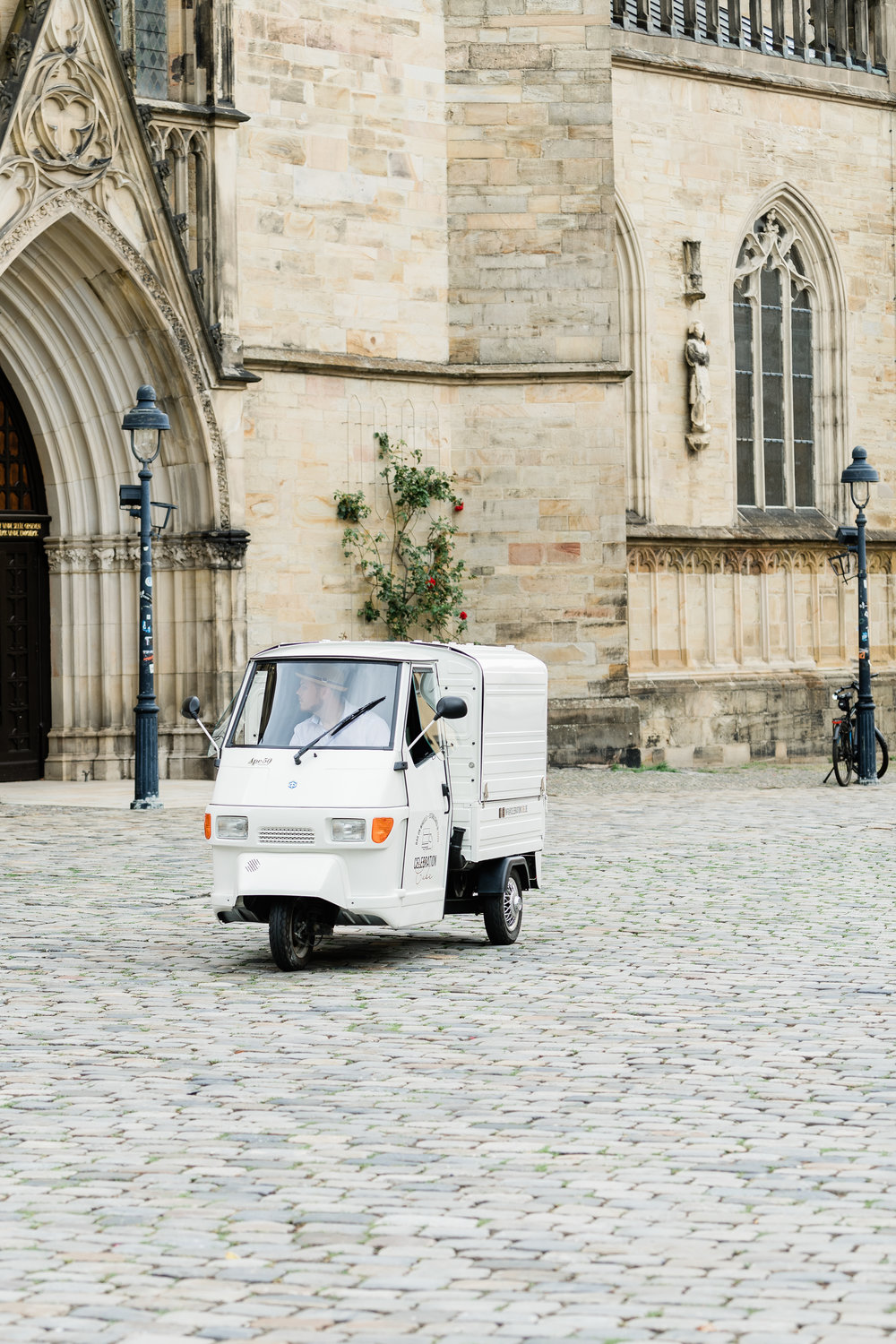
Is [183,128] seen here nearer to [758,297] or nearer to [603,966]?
[758,297]

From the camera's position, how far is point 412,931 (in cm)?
1096

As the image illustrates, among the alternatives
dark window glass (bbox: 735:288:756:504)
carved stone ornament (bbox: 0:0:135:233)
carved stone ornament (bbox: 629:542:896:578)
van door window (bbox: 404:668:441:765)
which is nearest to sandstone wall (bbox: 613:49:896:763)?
carved stone ornament (bbox: 629:542:896:578)

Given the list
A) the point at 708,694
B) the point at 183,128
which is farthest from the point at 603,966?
the point at 708,694

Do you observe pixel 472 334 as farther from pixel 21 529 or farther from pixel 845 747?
pixel 845 747

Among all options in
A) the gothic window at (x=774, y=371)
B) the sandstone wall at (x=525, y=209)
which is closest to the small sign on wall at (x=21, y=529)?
the sandstone wall at (x=525, y=209)

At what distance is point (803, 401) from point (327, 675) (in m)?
19.6

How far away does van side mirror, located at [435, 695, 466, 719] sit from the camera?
9.48m

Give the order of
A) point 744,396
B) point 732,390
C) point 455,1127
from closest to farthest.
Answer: point 455,1127, point 732,390, point 744,396

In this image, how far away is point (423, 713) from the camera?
385 inches

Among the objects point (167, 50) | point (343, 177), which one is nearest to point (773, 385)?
point (343, 177)

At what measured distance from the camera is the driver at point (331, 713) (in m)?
9.48

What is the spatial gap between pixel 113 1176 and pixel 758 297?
77.2ft

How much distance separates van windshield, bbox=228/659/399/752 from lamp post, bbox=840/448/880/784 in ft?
41.9

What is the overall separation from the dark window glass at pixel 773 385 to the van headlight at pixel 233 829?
1929cm
